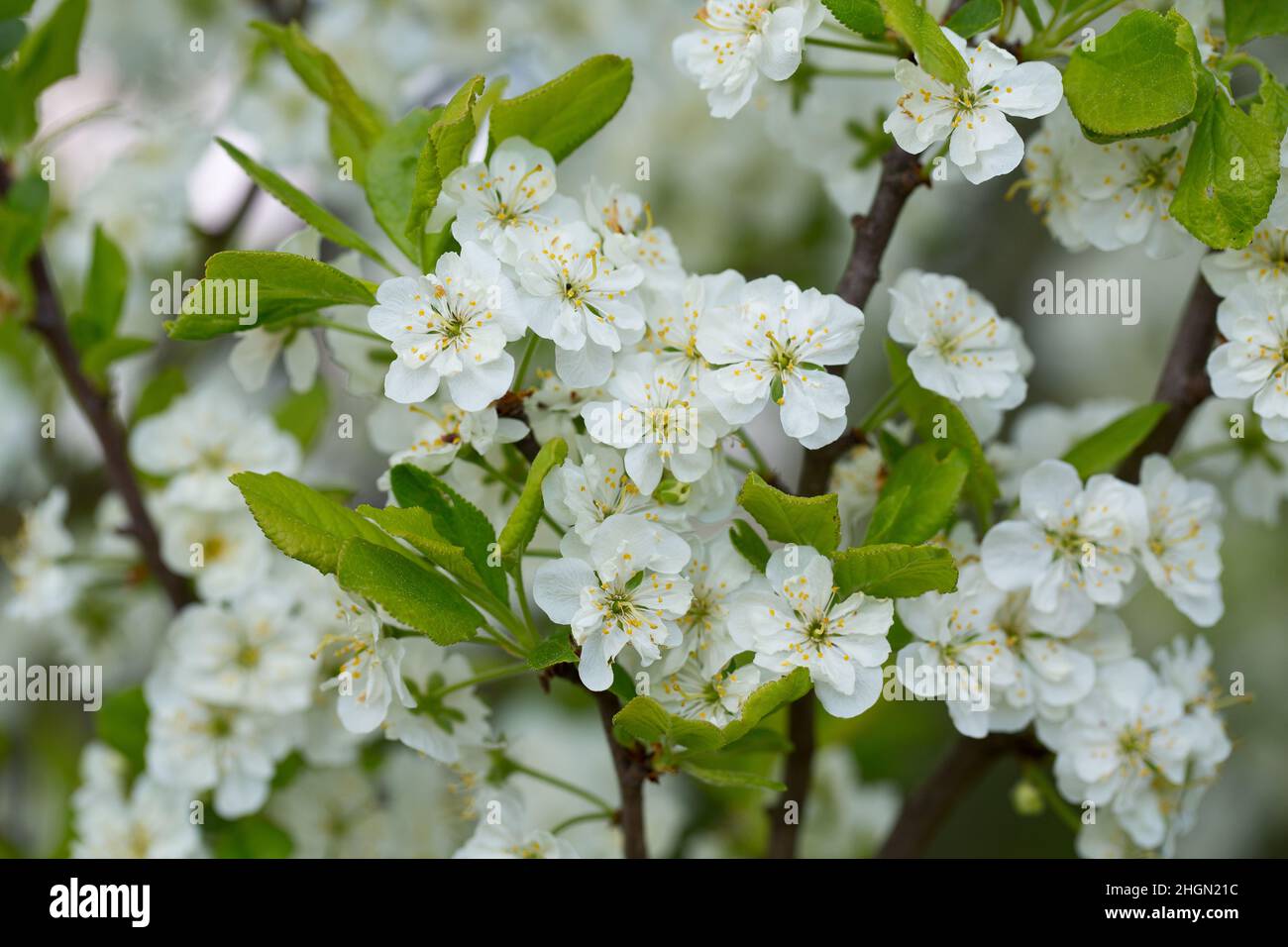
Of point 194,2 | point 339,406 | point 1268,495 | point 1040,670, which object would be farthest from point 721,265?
point 1040,670

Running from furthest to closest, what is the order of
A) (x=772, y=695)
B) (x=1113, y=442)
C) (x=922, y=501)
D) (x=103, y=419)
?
1. (x=103, y=419)
2. (x=1113, y=442)
3. (x=922, y=501)
4. (x=772, y=695)

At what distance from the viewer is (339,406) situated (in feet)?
6.94

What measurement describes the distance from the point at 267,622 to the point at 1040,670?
0.64 m

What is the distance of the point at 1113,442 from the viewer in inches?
36.6

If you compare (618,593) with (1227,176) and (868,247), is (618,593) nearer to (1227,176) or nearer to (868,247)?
(868,247)

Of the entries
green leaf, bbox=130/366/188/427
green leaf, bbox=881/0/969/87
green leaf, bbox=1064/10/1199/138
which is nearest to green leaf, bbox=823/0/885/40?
green leaf, bbox=881/0/969/87

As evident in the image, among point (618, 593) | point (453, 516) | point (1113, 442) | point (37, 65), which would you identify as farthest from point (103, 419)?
point (1113, 442)

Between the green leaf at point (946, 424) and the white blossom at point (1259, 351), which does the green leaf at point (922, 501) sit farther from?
the white blossom at point (1259, 351)

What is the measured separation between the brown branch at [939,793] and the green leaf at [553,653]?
0.43 meters

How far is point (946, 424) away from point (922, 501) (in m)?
0.07

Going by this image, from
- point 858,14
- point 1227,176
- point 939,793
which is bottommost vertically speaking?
point 939,793

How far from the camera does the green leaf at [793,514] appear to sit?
714 millimetres
